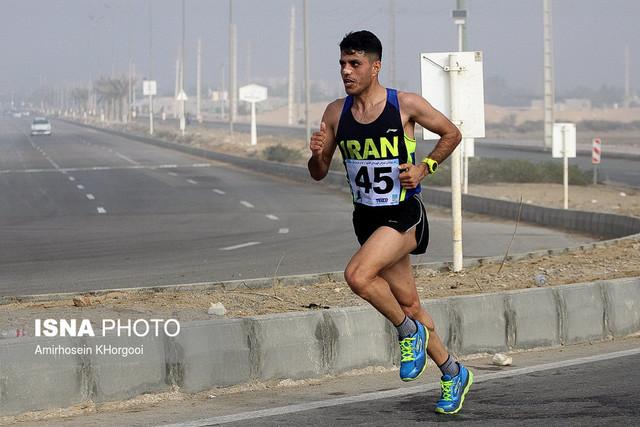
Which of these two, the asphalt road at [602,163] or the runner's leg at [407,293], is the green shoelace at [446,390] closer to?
the runner's leg at [407,293]

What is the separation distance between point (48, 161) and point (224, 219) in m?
33.9

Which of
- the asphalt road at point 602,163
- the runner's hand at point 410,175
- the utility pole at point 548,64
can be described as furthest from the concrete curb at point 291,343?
the utility pole at point 548,64

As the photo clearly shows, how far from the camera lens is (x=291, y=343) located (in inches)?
352

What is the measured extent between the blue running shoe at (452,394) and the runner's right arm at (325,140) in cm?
134

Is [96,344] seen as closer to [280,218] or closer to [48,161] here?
[280,218]

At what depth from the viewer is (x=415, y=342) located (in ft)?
24.6

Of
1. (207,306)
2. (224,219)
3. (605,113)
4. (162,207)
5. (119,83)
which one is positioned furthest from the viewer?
(119,83)

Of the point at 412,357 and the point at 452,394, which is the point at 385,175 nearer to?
the point at 412,357

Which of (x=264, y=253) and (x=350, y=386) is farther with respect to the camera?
(x=264, y=253)

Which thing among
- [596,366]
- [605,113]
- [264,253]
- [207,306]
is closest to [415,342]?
[596,366]

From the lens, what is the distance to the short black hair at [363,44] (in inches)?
293

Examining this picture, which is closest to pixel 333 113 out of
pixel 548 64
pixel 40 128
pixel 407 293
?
pixel 407 293

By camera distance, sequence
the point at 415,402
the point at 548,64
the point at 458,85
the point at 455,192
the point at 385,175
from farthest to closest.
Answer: the point at 548,64
the point at 455,192
the point at 458,85
the point at 415,402
the point at 385,175

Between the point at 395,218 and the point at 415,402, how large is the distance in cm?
119
